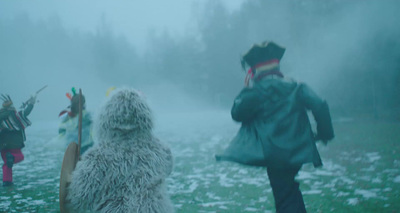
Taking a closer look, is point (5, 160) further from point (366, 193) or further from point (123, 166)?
point (366, 193)

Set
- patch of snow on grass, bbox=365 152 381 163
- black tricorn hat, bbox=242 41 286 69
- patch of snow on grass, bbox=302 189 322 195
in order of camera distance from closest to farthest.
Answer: black tricorn hat, bbox=242 41 286 69
patch of snow on grass, bbox=302 189 322 195
patch of snow on grass, bbox=365 152 381 163

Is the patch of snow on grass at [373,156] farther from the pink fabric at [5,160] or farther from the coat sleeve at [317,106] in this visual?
the pink fabric at [5,160]

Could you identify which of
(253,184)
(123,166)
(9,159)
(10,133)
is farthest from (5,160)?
(123,166)

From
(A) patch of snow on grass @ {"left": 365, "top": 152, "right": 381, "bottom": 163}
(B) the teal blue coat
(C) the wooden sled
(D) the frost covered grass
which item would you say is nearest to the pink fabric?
(D) the frost covered grass

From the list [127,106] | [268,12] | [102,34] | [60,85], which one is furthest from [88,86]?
Result: [127,106]

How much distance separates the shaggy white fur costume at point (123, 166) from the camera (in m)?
2.27

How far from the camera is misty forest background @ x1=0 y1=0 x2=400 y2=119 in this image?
53.1ft

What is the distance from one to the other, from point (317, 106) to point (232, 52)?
87.1 feet

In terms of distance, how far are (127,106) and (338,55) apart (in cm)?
1669

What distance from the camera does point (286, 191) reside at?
2.72 m

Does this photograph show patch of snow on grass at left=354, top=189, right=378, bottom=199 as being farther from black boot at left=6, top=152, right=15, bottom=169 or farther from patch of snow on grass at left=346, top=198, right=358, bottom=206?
black boot at left=6, top=152, right=15, bottom=169

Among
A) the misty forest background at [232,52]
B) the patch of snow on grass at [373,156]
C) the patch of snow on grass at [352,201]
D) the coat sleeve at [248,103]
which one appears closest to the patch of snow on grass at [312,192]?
the patch of snow on grass at [352,201]

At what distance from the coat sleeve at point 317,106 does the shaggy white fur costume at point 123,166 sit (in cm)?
125

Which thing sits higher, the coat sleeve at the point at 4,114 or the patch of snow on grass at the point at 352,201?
the coat sleeve at the point at 4,114
